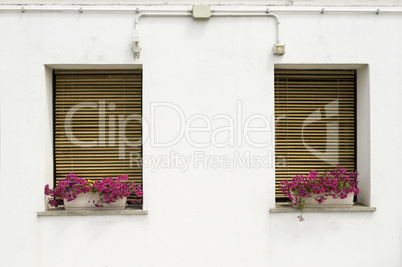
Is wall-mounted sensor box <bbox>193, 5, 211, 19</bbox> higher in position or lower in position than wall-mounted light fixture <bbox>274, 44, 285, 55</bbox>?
higher

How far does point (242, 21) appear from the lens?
522 centimetres

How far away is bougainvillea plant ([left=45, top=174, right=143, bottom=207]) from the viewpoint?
5.00 m

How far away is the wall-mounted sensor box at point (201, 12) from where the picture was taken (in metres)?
5.12

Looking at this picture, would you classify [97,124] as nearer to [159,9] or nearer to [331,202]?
[159,9]

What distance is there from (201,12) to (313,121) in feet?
7.53

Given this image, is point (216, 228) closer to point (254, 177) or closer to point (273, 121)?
point (254, 177)

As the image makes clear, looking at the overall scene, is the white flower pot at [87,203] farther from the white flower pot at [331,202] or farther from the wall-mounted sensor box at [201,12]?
the wall-mounted sensor box at [201,12]

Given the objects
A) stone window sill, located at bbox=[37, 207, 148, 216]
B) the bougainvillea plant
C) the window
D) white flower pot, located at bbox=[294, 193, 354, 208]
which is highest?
the window

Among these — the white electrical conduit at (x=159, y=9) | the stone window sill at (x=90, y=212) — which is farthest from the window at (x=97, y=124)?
the white electrical conduit at (x=159, y=9)

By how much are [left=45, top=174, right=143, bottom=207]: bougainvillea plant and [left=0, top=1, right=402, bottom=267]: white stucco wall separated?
0.83ft

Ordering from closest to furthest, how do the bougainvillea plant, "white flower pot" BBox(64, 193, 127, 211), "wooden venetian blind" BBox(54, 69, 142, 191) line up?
the bougainvillea plant
"white flower pot" BBox(64, 193, 127, 211)
"wooden venetian blind" BBox(54, 69, 142, 191)

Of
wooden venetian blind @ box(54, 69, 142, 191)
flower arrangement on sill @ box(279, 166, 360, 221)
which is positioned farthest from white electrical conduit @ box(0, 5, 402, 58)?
flower arrangement on sill @ box(279, 166, 360, 221)

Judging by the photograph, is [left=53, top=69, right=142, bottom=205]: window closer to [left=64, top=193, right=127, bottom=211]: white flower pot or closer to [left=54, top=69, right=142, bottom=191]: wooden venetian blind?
[left=54, top=69, right=142, bottom=191]: wooden venetian blind

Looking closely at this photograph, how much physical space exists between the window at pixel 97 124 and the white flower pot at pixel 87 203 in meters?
0.43
